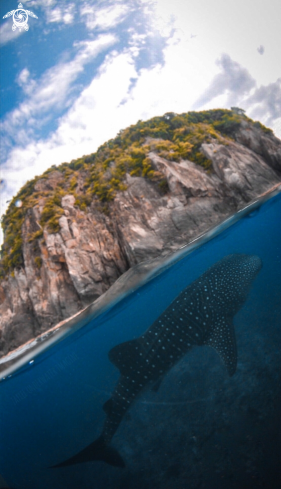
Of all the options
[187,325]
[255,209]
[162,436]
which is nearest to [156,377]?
[162,436]

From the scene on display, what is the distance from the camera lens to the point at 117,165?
71.5ft

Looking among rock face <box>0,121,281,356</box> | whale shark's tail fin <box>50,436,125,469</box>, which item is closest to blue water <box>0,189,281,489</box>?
whale shark's tail fin <box>50,436,125,469</box>

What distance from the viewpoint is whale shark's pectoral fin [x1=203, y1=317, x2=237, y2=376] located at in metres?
2.55

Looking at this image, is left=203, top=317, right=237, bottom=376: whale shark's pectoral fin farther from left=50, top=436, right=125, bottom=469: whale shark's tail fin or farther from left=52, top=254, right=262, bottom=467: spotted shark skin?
left=50, top=436, right=125, bottom=469: whale shark's tail fin

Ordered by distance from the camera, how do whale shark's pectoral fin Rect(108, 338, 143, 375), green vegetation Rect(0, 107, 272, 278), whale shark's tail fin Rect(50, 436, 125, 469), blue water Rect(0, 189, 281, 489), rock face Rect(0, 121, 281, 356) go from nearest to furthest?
1. blue water Rect(0, 189, 281, 489)
2. whale shark's tail fin Rect(50, 436, 125, 469)
3. whale shark's pectoral fin Rect(108, 338, 143, 375)
4. rock face Rect(0, 121, 281, 356)
5. green vegetation Rect(0, 107, 272, 278)

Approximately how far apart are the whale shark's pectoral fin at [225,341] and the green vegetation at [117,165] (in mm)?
16829

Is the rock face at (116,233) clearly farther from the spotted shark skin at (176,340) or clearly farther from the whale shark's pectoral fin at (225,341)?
the whale shark's pectoral fin at (225,341)

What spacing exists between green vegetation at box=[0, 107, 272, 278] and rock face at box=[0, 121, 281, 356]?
2.67 feet

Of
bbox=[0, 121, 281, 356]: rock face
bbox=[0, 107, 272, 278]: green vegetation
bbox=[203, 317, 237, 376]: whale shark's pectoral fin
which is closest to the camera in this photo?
bbox=[203, 317, 237, 376]: whale shark's pectoral fin

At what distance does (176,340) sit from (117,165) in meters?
21.6

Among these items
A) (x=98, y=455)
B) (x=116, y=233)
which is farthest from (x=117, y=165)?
(x=98, y=455)

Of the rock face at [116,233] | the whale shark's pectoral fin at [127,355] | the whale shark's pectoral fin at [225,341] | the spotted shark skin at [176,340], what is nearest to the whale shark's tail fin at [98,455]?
the spotted shark skin at [176,340]

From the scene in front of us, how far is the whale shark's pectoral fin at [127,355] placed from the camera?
3002 millimetres

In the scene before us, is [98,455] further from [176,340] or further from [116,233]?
[116,233]
